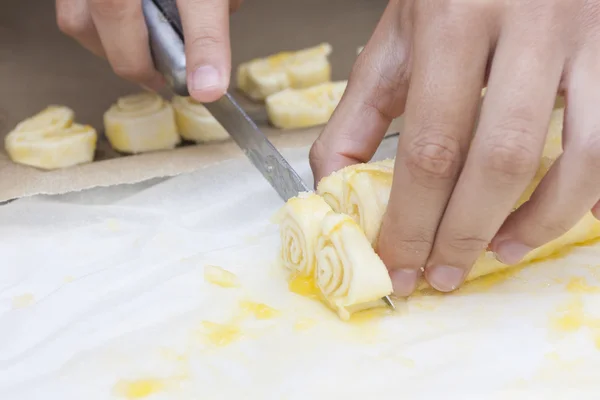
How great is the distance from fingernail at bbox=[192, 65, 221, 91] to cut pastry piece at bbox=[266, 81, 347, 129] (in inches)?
23.8

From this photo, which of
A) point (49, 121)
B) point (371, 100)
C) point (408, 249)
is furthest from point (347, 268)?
point (49, 121)

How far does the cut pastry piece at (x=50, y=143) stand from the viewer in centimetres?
216

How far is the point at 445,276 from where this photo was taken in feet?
4.59

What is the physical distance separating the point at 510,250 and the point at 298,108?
1.16 metres

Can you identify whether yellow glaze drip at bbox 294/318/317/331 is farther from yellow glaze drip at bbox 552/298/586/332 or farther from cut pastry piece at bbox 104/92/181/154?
cut pastry piece at bbox 104/92/181/154

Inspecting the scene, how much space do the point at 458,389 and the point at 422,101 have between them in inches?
21.5

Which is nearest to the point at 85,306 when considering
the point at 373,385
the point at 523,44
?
the point at 373,385

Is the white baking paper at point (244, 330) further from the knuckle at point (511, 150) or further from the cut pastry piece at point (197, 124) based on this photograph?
the cut pastry piece at point (197, 124)

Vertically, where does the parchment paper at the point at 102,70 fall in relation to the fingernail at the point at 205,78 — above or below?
below

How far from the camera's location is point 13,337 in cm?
143

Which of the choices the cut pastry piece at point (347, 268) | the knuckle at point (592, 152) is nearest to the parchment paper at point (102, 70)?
the cut pastry piece at point (347, 268)

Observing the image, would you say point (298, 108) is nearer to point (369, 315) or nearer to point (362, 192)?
point (362, 192)

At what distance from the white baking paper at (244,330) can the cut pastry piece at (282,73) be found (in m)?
0.92

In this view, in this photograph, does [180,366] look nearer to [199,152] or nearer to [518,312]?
[518,312]
